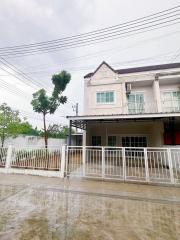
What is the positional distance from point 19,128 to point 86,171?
8.31 meters

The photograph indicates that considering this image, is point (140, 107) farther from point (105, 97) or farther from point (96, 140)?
point (96, 140)

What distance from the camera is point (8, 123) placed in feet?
40.7

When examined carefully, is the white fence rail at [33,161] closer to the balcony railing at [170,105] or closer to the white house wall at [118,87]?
the white house wall at [118,87]

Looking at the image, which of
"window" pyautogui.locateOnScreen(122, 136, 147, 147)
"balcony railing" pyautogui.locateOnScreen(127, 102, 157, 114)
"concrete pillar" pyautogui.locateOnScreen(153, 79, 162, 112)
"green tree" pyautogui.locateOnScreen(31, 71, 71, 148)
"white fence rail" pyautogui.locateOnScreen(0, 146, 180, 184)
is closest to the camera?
"white fence rail" pyautogui.locateOnScreen(0, 146, 180, 184)

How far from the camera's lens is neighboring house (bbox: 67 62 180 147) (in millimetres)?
12203

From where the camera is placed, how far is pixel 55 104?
18.6 meters

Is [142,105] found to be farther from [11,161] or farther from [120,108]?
[11,161]

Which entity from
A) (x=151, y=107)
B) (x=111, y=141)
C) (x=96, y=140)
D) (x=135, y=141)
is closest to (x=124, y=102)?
(x=151, y=107)

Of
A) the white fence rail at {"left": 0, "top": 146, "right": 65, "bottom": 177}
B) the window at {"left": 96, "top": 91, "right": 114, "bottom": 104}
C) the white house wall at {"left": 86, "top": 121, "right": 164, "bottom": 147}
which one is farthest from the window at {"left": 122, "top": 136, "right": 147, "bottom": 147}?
the white fence rail at {"left": 0, "top": 146, "right": 65, "bottom": 177}

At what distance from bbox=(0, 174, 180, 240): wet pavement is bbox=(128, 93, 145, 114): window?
7.97 meters

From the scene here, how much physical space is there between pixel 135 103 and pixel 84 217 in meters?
11.4

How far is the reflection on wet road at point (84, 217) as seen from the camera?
9.43 ft

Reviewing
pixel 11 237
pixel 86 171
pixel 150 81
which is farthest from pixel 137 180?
pixel 150 81

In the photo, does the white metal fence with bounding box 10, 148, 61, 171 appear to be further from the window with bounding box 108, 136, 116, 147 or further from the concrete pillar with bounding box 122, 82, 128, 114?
the window with bounding box 108, 136, 116, 147
